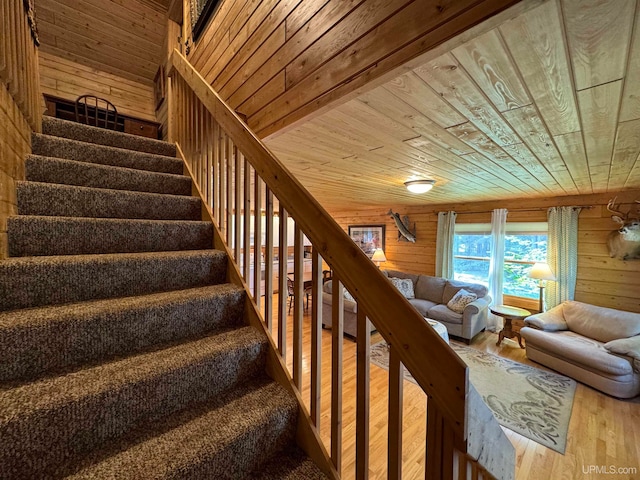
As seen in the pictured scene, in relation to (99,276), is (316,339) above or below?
below

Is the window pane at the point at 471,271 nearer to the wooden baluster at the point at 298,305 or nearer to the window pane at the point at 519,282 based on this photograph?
the window pane at the point at 519,282

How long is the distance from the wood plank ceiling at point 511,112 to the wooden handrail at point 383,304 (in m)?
0.59

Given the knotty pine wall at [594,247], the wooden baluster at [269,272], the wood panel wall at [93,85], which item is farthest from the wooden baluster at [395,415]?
the wood panel wall at [93,85]

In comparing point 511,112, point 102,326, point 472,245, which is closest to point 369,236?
point 472,245

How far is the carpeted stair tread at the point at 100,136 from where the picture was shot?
72.1 inches

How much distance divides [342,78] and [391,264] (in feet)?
17.9

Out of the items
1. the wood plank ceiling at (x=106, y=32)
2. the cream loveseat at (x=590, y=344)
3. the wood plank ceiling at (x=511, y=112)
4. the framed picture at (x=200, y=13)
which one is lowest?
the cream loveseat at (x=590, y=344)

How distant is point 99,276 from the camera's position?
3.80 ft

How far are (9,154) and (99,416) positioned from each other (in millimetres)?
1229

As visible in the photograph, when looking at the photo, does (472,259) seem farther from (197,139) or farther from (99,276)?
(99,276)

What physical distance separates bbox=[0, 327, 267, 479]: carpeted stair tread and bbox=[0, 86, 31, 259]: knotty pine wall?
670mm

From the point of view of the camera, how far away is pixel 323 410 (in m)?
2.50

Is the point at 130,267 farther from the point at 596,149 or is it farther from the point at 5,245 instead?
the point at 596,149

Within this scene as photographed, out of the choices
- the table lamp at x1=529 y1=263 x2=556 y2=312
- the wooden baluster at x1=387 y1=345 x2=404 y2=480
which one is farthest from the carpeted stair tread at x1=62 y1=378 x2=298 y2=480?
the table lamp at x1=529 y1=263 x2=556 y2=312
